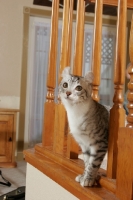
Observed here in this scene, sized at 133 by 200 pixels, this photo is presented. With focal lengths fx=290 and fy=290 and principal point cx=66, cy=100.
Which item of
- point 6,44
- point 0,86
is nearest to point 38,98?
point 0,86

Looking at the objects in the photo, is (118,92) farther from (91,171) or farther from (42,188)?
(42,188)

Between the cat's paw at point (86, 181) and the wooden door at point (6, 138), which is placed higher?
the cat's paw at point (86, 181)

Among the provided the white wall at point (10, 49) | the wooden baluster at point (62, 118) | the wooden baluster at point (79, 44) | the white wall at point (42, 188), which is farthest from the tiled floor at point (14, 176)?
the wooden baluster at point (79, 44)

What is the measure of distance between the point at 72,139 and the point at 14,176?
7.86 feet

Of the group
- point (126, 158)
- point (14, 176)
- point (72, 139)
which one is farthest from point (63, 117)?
point (14, 176)

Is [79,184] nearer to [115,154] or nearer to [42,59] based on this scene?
[115,154]

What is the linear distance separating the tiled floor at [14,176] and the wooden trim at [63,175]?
1.67m

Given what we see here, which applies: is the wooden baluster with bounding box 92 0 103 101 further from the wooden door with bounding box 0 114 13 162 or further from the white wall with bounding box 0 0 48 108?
the white wall with bounding box 0 0 48 108

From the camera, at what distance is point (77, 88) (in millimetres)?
875

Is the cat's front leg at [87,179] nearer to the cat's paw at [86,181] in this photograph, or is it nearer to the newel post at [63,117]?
the cat's paw at [86,181]

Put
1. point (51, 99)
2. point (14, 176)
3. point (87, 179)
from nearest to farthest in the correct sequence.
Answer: point (87, 179)
point (51, 99)
point (14, 176)

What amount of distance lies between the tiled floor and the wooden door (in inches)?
7.5

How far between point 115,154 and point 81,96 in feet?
0.62

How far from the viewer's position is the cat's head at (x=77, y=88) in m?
0.85
